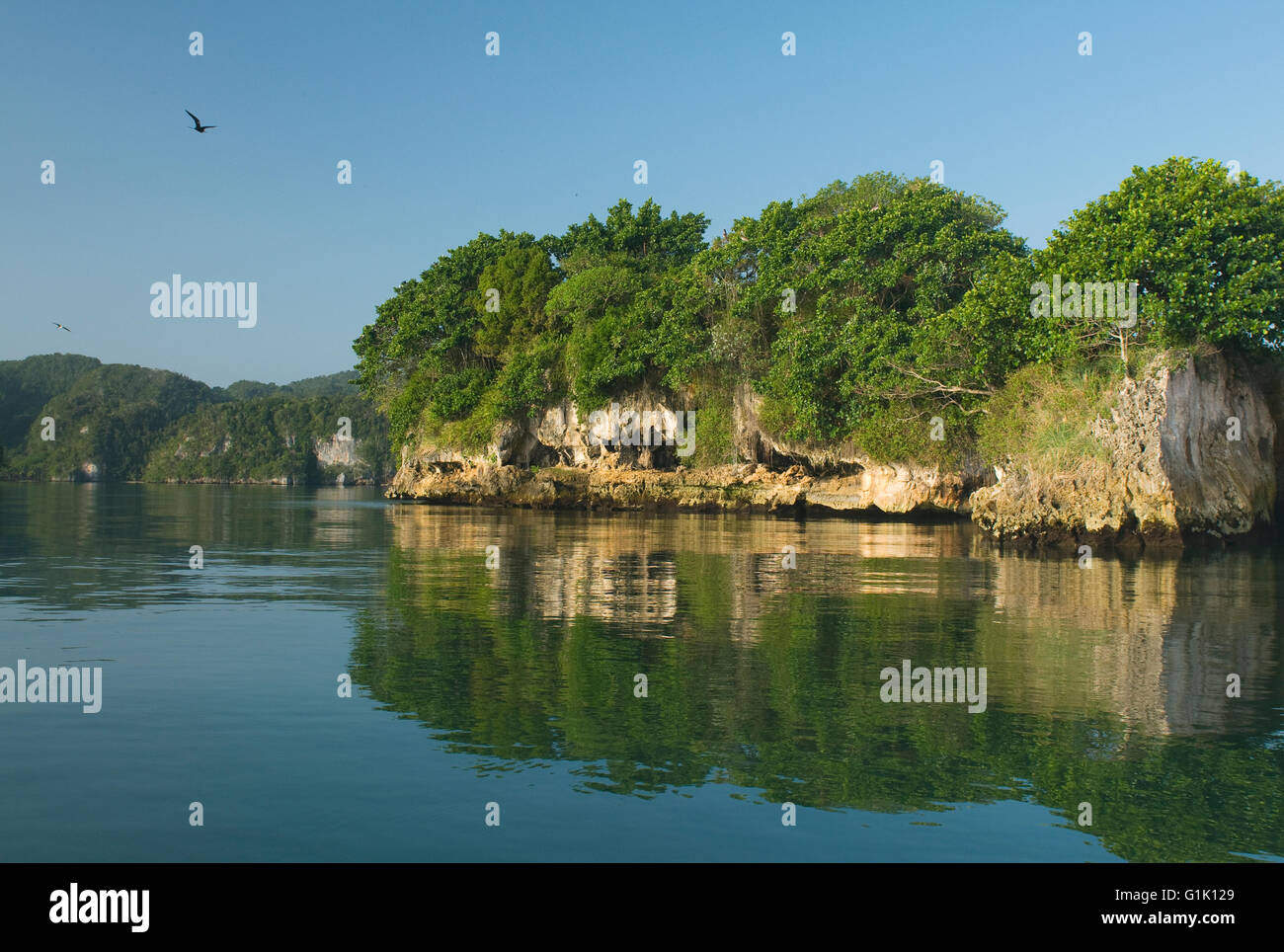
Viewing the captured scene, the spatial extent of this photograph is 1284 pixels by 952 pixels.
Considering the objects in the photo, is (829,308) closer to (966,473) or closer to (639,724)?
(966,473)

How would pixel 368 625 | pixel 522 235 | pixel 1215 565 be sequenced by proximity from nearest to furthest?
pixel 368 625 < pixel 1215 565 < pixel 522 235

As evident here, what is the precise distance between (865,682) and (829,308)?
3841cm

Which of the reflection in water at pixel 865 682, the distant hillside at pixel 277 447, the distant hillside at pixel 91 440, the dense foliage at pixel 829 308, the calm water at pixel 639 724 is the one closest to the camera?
the calm water at pixel 639 724

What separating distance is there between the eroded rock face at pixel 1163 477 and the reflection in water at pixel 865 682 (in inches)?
331

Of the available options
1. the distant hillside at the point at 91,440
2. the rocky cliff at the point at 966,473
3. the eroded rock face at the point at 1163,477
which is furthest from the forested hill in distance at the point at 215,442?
the eroded rock face at the point at 1163,477

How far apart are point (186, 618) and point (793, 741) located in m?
10.7

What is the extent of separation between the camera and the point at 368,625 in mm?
14695

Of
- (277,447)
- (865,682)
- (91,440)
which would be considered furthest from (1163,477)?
(91,440)

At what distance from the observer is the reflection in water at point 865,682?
7495mm

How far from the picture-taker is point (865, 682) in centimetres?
1093

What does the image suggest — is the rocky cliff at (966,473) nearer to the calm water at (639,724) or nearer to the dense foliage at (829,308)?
the dense foliage at (829,308)

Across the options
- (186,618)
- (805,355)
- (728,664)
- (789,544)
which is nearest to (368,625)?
(186,618)
